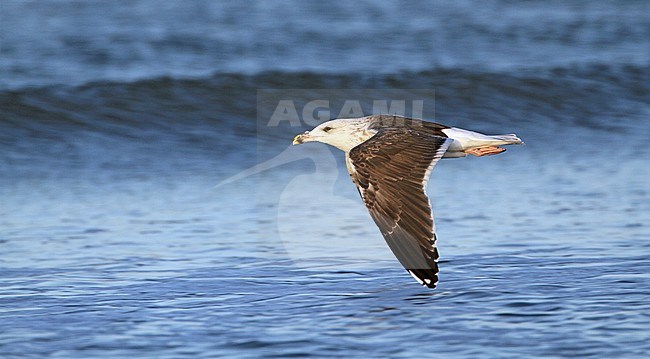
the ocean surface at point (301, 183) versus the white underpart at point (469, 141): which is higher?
the white underpart at point (469, 141)

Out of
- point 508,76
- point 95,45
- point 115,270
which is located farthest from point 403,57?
point 115,270

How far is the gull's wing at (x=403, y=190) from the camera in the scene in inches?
206

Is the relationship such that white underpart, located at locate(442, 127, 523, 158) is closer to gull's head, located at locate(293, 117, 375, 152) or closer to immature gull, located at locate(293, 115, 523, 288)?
immature gull, located at locate(293, 115, 523, 288)

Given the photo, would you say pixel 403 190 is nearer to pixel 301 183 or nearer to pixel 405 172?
pixel 405 172

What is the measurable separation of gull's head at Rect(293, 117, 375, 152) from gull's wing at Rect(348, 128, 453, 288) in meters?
0.41

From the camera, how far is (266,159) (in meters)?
9.38

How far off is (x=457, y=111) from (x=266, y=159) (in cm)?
238

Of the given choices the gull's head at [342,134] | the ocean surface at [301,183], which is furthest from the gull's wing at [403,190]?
the gull's head at [342,134]

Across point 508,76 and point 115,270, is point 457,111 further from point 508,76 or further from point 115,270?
point 115,270

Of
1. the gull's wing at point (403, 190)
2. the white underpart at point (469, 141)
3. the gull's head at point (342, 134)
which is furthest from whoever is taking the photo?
the gull's head at point (342, 134)

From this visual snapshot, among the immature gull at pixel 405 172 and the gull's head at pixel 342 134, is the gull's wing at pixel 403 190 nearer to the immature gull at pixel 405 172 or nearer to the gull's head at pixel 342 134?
the immature gull at pixel 405 172

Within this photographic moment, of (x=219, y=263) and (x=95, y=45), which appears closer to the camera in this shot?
(x=219, y=263)

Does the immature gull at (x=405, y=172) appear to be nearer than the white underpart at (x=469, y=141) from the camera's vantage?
Yes

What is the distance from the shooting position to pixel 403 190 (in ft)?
17.9
